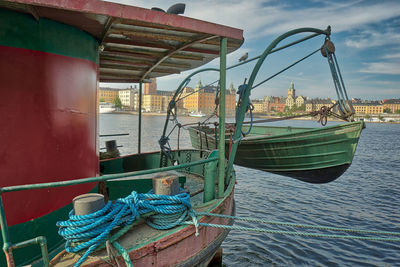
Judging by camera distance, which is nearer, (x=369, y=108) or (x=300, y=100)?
(x=369, y=108)

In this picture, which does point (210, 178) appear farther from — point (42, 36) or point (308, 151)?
point (308, 151)

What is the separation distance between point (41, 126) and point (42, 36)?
115cm

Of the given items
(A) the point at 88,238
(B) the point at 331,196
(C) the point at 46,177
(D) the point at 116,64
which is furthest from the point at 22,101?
(B) the point at 331,196

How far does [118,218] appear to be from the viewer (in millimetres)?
2701

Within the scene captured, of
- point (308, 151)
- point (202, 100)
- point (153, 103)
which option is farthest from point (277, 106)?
point (308, 151)

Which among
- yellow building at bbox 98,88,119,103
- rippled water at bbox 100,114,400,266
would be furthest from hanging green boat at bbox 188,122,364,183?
yellow building at bbox 98,88,119,103

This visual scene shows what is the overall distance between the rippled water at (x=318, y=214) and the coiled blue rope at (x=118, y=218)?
4764 mm

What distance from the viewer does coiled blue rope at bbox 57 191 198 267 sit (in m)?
2.52

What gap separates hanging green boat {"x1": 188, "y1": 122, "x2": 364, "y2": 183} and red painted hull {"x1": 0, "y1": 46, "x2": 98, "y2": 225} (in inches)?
211

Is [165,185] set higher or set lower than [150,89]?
lower

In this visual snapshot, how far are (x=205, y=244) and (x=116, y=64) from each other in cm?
503

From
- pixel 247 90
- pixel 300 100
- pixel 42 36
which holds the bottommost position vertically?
pixel 247 90

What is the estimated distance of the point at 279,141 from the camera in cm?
1202

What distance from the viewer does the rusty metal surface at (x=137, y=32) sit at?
113 inches
